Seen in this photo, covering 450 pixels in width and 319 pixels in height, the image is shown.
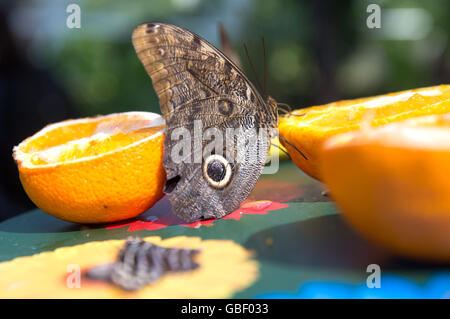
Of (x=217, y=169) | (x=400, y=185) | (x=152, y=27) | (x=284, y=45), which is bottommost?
(x=217, y=169)

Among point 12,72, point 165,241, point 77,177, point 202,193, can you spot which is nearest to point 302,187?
point 202,193

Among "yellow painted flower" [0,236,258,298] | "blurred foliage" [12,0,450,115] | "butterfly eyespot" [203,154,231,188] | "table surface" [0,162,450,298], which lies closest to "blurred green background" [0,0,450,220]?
"blurred foliage" [12,0,450,115]

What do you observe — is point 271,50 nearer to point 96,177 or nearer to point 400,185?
point 96,177

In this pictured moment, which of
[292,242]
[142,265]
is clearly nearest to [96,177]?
[142,265]

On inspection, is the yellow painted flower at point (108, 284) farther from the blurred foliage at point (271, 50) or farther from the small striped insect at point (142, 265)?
the blurred foliage at point (271, 50)

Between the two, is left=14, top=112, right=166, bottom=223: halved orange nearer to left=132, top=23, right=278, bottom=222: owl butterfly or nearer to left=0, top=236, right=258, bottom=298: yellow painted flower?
left=132, top=23, right=278, bottom=222: owl butterfly
